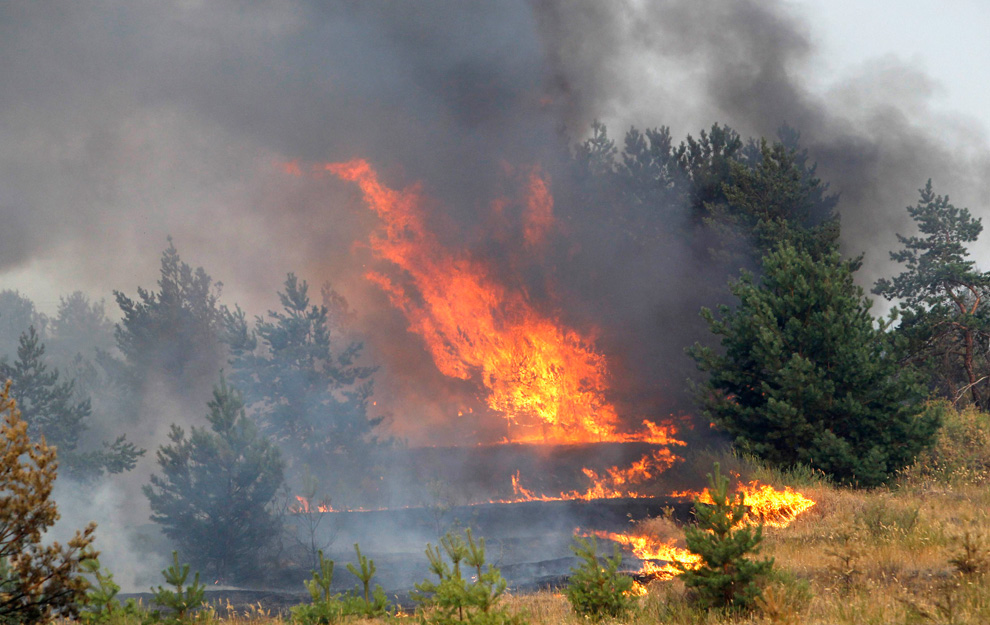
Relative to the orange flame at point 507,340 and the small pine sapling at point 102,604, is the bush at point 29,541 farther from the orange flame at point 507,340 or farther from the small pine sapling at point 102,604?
the orange flame at point 507,340

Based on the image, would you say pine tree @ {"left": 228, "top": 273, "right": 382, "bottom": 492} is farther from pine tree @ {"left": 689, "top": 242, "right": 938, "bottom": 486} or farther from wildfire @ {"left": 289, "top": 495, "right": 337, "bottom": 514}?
pine tree @ {"left": 689, "top": 242, "right": 938, "bottom": 486}

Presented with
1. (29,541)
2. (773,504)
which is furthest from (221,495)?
(29,541)

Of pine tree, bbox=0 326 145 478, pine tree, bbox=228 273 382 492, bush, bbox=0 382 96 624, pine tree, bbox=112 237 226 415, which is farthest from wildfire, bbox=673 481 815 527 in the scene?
pine tree, bbox=112 237 226 415

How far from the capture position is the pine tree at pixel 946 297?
83.1 ft

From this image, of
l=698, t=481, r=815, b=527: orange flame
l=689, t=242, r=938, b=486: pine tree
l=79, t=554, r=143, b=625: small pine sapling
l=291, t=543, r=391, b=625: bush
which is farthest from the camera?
l=689, t=242, r=938, b=486: pine tree

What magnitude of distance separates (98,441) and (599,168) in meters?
42.5

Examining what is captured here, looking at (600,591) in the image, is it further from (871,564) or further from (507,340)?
(507,340)

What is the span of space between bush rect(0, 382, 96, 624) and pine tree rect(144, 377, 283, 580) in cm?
2078

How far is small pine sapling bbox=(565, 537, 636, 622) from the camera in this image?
844 cm

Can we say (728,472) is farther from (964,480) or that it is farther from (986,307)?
(986,307)

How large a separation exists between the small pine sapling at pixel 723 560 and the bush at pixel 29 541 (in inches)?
273

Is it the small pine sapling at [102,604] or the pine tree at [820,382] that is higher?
the pine tree at [820,382]

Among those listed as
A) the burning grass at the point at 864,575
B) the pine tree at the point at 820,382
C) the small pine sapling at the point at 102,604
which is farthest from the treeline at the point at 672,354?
the small pine sapling at the point at 102,604

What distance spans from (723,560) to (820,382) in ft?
41.7
